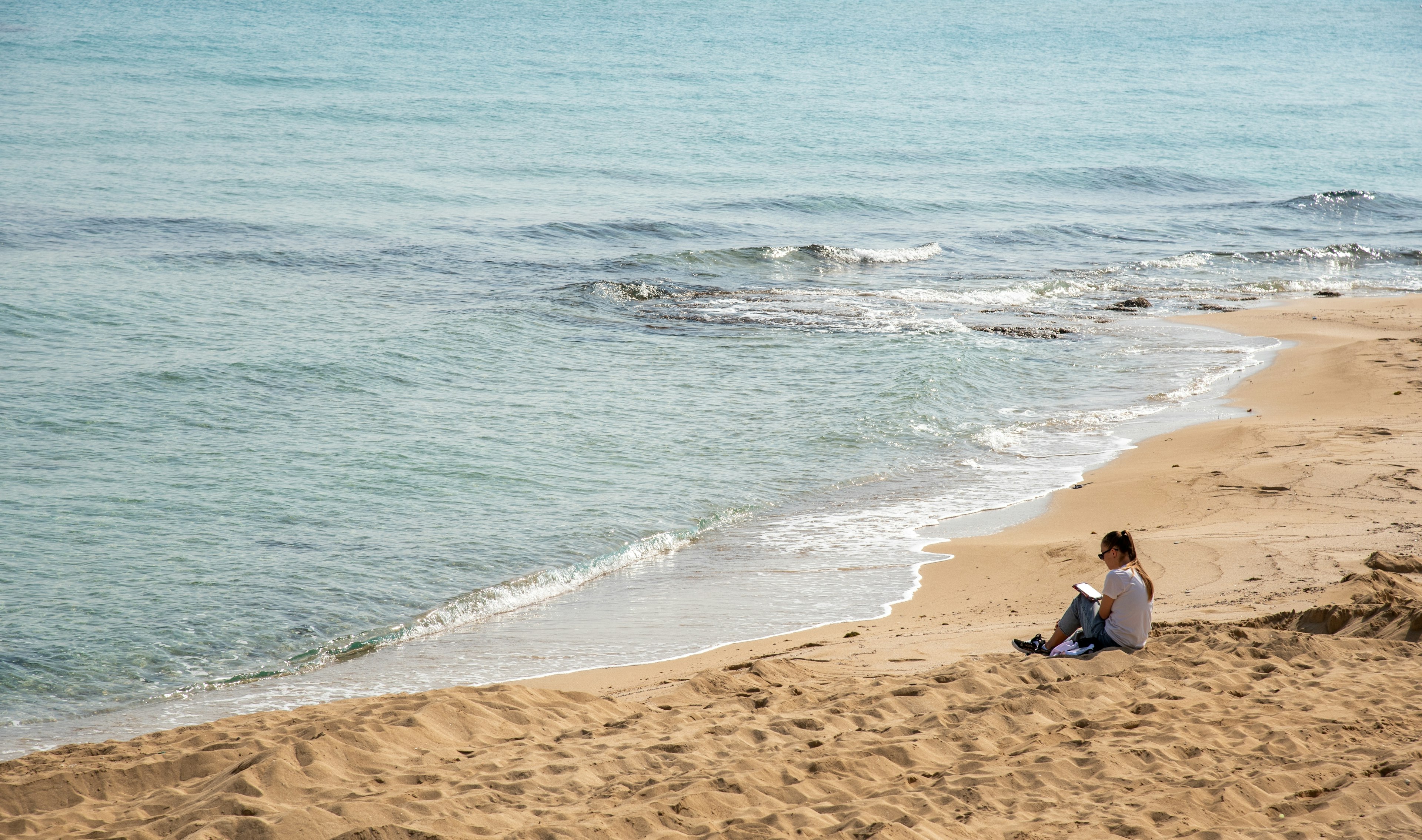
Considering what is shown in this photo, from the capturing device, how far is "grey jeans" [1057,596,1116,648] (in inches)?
230

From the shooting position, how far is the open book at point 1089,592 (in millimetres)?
5816

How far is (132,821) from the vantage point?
14.0ft

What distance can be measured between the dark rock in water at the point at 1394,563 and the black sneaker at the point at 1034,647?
2.45m

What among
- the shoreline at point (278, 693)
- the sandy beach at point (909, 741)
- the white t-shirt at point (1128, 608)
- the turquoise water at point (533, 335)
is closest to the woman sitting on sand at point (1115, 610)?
the white t-shirt at point (1128, 608)

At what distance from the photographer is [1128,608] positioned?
5762 mm

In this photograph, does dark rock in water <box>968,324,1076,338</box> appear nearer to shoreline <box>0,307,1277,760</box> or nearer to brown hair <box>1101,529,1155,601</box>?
shoreline <box>0,307,1277,760</box>

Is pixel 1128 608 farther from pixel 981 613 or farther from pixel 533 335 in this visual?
pixel 533 335

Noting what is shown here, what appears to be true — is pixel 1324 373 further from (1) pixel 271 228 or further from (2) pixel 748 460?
(1) pixel 271 228

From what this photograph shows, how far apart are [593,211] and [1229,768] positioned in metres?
23.8

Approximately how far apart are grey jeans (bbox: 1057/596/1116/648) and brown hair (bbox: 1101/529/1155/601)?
0.90 feet

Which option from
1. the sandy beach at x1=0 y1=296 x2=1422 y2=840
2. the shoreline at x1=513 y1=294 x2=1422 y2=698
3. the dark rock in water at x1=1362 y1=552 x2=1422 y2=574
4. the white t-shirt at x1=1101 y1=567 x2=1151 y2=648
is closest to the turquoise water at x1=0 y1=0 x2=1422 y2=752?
the shoreline at x1=513 y1=294 x2=1422 y2=698

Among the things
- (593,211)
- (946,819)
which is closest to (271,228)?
(593,211)

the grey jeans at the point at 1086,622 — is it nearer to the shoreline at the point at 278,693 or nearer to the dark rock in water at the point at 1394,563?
the shoreline at the point at 278,693

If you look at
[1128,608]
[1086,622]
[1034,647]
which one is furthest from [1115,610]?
[1034,647]
